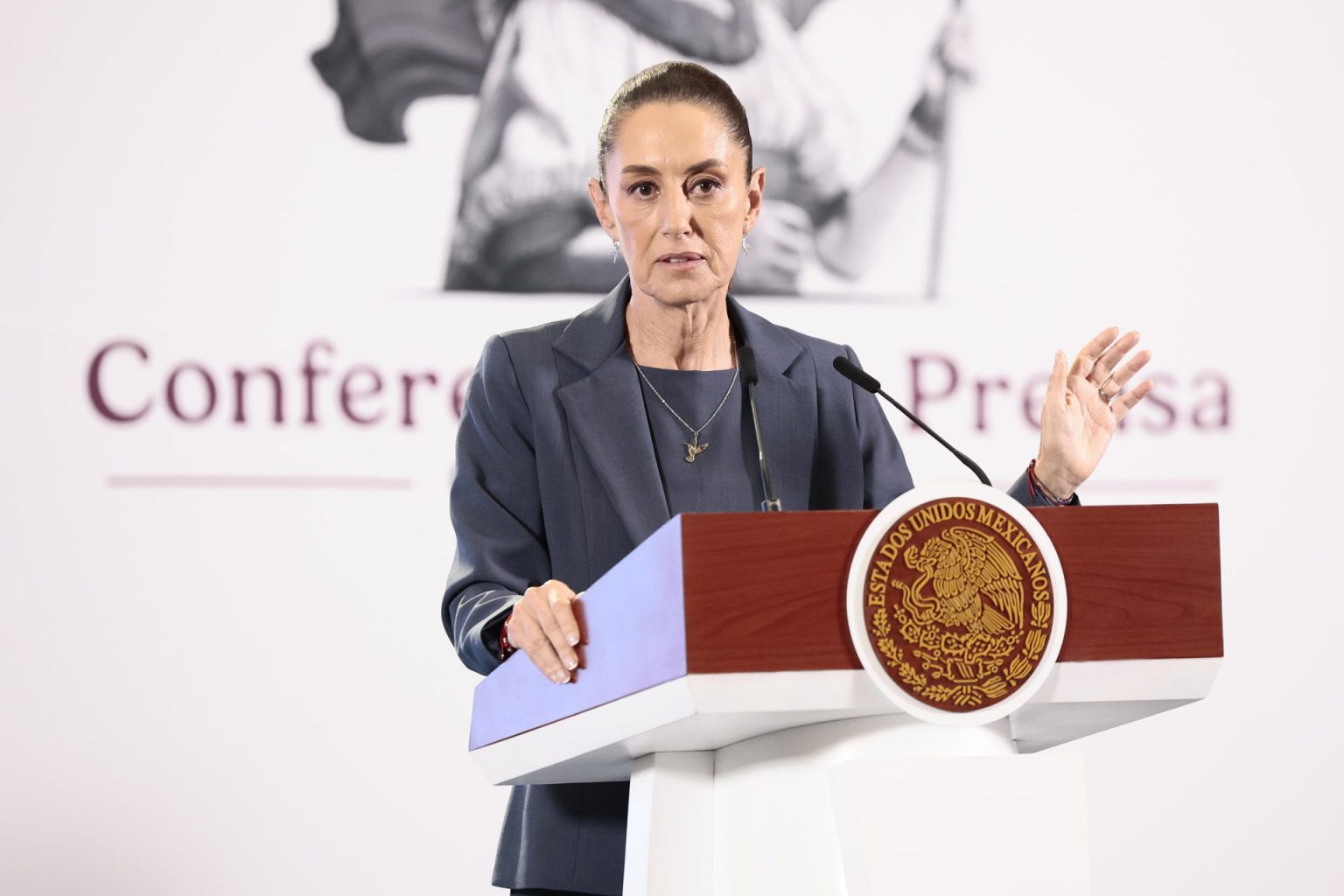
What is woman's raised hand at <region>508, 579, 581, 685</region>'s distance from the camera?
1.23 metres

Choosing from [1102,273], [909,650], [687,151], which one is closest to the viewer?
[909,650]

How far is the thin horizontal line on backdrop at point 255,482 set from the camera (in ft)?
9.18

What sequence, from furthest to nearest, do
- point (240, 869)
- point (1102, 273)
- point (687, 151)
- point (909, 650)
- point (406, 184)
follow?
point (1102, 273)
point (406, 184)
point (240, 869)
point (687, 151)
point (909, 650)

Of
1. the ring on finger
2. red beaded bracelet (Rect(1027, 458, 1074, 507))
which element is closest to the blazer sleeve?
red beaded bracelet (Rect(1027, 458, 1074, 507))

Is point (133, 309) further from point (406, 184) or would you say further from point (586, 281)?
point (586, 281)

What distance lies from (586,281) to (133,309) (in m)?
0.88

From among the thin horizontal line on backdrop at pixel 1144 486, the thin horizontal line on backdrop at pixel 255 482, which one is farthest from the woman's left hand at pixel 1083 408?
the thin horizontal line on backdrop at pixel 255 482

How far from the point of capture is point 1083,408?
162 centimetres

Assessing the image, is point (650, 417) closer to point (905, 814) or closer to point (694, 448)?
point (694, 448)

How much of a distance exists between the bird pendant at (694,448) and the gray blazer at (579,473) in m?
0.06

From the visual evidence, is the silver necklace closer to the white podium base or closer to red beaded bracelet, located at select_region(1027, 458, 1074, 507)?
red beaded bracelet, located at select_region(1027, 458, 1074, 507)

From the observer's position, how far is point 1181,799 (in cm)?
304

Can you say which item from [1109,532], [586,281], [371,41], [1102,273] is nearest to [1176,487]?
[1102,273]

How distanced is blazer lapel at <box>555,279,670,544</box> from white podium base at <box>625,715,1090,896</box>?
0.49 m
